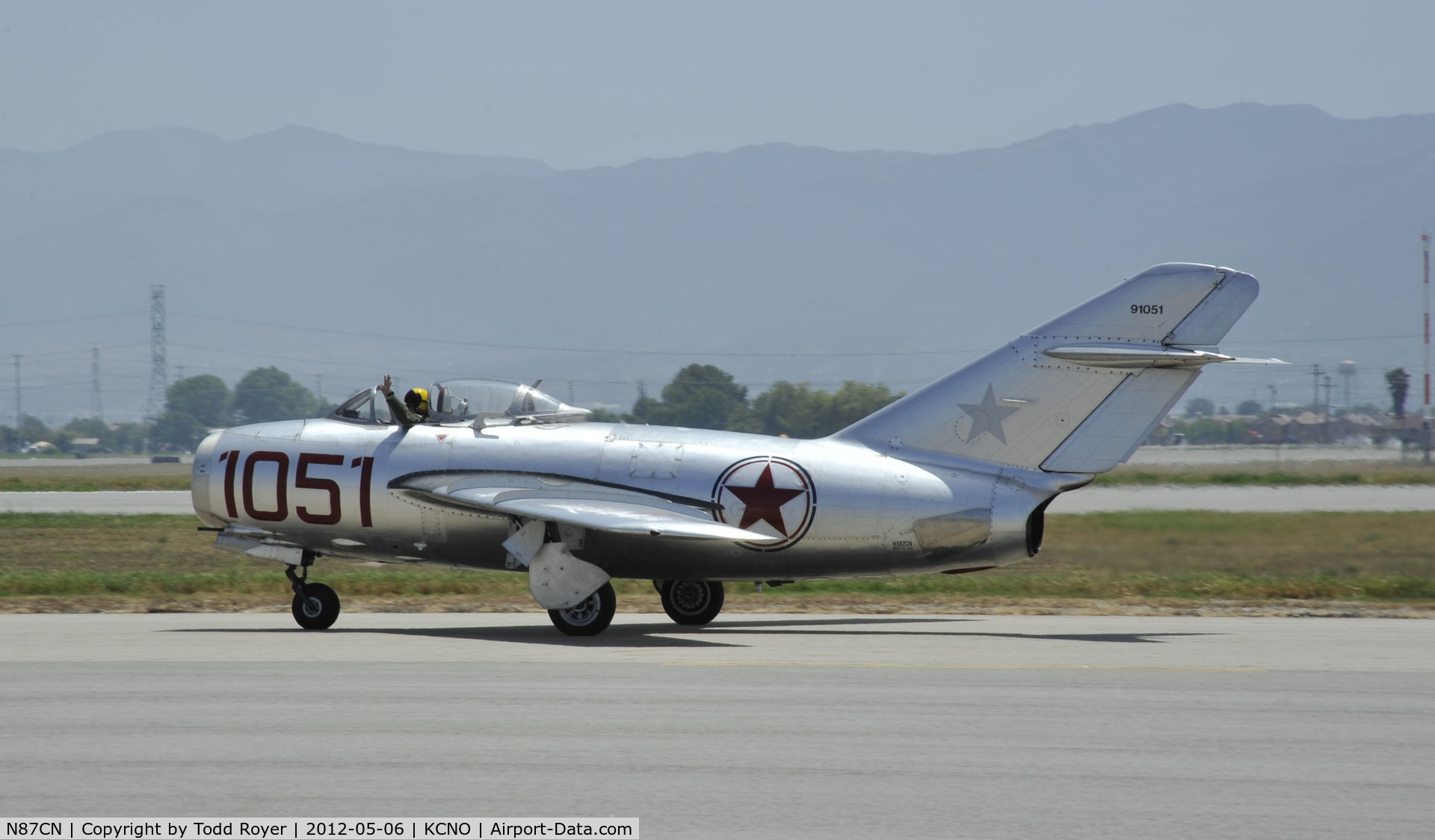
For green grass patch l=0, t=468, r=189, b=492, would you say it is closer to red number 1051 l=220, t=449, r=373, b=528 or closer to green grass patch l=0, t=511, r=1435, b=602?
green grass patch l=0, t=511, r=1435, b=602

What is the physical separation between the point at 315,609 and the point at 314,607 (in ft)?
0.10

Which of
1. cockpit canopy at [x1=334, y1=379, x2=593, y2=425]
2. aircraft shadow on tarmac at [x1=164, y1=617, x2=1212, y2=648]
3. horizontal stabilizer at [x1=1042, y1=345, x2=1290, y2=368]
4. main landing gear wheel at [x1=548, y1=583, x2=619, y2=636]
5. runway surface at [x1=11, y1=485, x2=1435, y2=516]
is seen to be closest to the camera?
aircraft shadow on tarmac at [x1=164, y1=617, x2=1212, y2=648]

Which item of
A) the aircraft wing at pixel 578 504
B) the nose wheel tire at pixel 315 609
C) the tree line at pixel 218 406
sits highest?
the tree line at pixel 218 406

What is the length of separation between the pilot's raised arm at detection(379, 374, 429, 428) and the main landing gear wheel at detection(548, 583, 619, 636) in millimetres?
3224

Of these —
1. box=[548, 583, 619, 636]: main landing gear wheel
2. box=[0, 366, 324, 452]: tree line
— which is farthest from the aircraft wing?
box=[0, 366, 324, 452]: tree line

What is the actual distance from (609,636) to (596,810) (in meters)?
8.87

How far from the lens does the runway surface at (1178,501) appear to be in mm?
35344

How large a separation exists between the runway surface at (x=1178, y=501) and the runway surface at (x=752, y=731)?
60.8 ft

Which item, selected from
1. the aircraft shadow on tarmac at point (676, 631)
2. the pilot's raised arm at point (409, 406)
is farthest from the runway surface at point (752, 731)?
the pilot's raised arm at point (409, 406)

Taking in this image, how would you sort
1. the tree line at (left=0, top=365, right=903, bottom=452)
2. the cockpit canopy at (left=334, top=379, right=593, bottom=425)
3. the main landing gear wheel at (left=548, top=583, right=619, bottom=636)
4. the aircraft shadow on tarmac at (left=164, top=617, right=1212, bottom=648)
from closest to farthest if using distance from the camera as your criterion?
the aircraft shadow on tarmac at (left=164, top=617, right=1212, bottom=648)
the main landing gear wheel at (left=548, top=583, right=619, bottom=636)
the cockpit canopy at (left=334, top=379, right=593, bottom=425)
the tree line at (left=0, top=365, right=903, bottom=452)

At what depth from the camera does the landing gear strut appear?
17281 millimetres

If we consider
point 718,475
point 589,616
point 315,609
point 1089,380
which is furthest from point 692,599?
point 1089,380

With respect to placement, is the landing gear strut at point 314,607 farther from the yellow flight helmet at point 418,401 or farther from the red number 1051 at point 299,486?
the yellow flight helmet at point 418,401

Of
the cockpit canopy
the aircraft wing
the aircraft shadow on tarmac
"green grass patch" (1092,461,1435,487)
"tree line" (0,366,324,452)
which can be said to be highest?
"tree line" (0,366,324,452)
